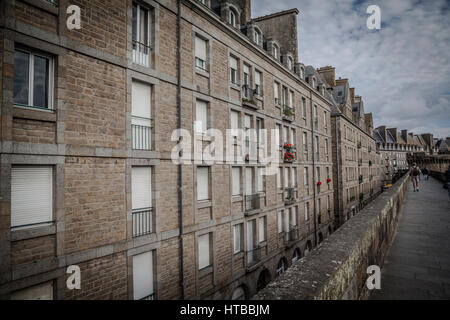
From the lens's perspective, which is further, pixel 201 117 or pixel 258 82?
pixel 258 82

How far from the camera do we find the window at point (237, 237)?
14102 millimetres

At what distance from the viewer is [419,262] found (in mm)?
6934

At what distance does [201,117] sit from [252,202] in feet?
20.3

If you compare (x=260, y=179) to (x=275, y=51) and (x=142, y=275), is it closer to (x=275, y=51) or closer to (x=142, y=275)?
(x=142, y=275)

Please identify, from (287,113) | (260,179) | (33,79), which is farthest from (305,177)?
(33,79)

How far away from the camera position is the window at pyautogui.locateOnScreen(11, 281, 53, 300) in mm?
6215

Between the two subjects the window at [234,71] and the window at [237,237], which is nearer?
the window at [237,237]

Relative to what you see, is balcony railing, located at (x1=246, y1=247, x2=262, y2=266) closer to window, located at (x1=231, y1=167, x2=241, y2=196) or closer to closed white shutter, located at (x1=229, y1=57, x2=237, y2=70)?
window, located at (x1=231, y1=167, x2=241, y2=196)

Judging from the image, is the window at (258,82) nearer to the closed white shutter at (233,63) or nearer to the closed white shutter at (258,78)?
the closed white shutter at (258,78)

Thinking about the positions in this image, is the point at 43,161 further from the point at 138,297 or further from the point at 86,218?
the point at 138,297

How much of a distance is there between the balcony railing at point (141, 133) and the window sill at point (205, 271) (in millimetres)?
5743

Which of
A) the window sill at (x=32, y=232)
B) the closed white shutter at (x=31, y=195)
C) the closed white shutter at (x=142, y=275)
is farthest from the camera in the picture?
the closed white shutter at (x=142, y=275)

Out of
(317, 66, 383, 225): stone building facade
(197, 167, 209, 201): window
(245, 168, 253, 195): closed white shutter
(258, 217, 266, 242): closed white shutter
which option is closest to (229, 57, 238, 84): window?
(245, 168, 253, 195): closed white shutter

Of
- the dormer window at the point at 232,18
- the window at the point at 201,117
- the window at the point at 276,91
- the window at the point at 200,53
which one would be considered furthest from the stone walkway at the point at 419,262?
the dormer window at the point at 232,18
